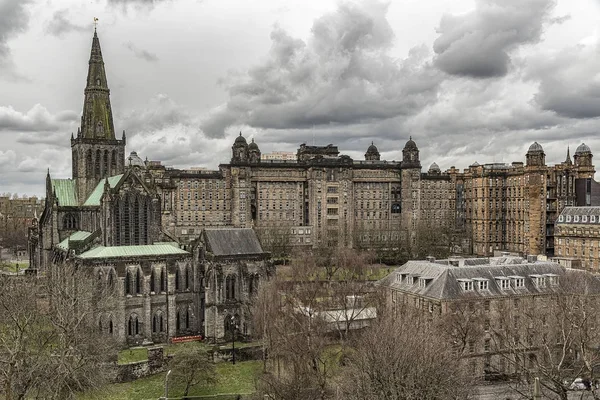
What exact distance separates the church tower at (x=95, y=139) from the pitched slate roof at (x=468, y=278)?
4482 cm

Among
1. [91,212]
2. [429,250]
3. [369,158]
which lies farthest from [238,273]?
[369,158]

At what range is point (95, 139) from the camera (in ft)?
258

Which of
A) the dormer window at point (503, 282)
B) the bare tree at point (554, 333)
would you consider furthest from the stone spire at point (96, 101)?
the bare tree at point (554, 333)

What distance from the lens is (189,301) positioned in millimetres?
67188

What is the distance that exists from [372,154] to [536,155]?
179 ft

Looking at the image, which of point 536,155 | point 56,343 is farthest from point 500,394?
point 536,155

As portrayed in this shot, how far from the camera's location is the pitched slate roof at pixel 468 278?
5344 cm

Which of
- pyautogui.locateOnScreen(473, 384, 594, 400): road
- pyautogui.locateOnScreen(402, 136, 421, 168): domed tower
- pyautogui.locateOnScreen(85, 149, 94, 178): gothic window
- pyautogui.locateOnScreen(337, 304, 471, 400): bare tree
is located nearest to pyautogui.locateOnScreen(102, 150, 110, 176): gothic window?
pyautogui.locateOnScreen(85, 149, 94, 178): gothic window

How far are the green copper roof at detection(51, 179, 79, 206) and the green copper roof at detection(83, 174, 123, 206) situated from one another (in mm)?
2377

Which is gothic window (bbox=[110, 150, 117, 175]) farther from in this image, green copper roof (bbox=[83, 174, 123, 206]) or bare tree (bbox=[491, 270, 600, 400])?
bare tree (bbox=[491, 270, 600, 400])

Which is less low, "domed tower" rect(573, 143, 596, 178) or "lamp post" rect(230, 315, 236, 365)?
"domed tower" rect(573, 143, 596, 178)

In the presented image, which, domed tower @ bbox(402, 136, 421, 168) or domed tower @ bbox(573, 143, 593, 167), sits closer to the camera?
domed tower @ bbox(573, 143, 593, 167)

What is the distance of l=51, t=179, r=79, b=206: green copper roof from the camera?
79.2 meters

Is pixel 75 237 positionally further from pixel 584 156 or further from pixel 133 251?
pixel 584 156
